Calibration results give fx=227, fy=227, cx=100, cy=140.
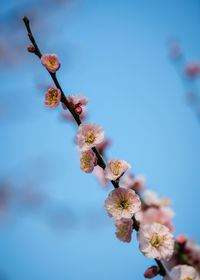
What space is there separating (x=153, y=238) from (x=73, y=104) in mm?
637

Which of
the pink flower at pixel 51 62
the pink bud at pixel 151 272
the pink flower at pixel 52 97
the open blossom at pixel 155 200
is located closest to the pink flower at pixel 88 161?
the pink flower at pixel 52 97

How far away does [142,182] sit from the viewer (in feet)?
5.94

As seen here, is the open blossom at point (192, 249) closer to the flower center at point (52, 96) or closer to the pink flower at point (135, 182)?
the pink flower at point (135, 182)

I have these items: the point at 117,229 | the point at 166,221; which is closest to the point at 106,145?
the point at 166,221

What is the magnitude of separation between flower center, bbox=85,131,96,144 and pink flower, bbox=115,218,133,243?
345mm

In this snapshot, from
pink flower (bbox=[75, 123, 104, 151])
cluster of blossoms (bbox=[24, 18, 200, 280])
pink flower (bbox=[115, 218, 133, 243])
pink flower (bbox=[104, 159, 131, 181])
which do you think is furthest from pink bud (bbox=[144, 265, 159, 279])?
pink flower (bbox=[75, 123, 104, 151])

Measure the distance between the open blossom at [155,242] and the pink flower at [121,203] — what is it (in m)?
0.11

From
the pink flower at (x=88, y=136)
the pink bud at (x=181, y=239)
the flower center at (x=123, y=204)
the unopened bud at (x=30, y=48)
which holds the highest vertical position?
the pink bud at (x=181, y=239)

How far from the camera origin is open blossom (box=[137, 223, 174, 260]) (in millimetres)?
877

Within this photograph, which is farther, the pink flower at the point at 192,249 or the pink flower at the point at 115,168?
the pink flower at the point at 192,249

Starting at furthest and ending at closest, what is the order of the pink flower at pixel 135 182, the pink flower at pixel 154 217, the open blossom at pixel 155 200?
the pink flower at pixel 135 182 → the open blossom at pixel 155 200 → the pink flower at pixel 154 217

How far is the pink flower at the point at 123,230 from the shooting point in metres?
0.91

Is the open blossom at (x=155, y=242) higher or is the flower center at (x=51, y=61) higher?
the flower center at (x=51, y=61)

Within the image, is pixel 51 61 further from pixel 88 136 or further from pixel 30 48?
pixel 88 136
